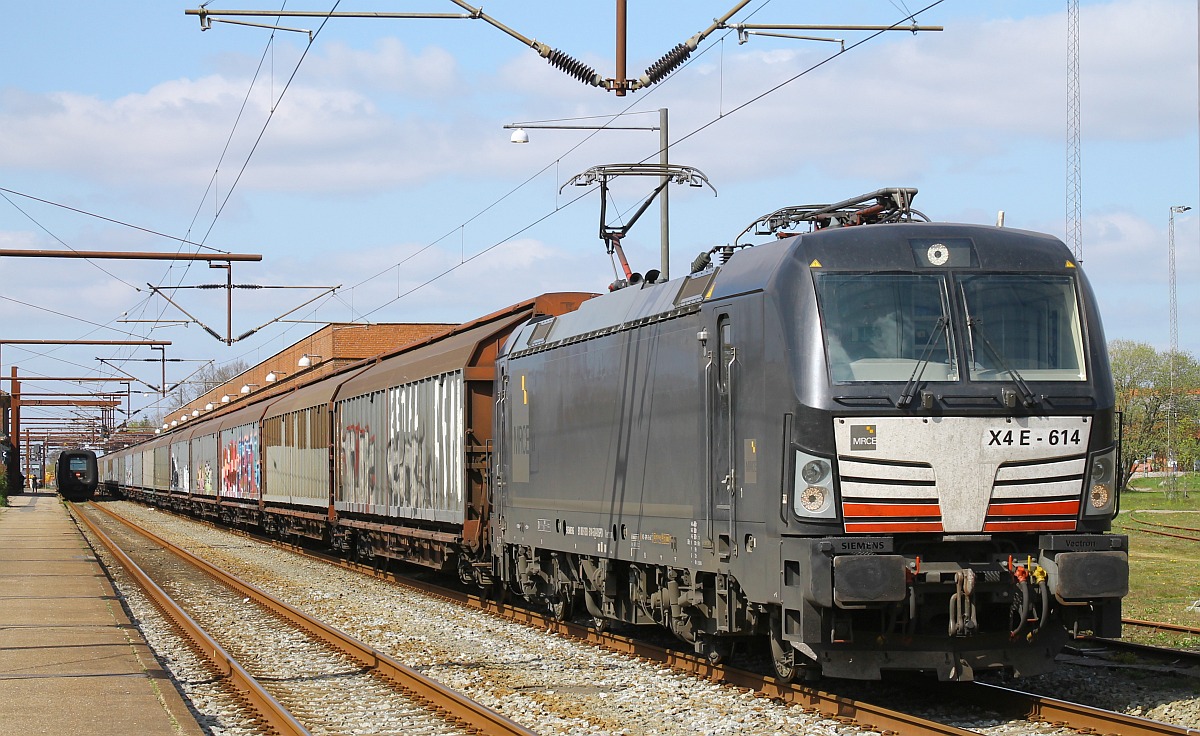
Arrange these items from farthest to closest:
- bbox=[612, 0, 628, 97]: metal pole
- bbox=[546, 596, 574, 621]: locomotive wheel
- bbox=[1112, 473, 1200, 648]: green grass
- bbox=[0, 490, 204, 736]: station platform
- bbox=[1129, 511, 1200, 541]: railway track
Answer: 1. bbox=[1129, 511, 1200, 541]: railway track
2. bbox=[546, 596, 574, 621]: locomotive wheel
3. bbox=[1112, 473, 1200, 648]: green grass
4. bbox=[612, 0, 628, 97]: metal pole
5. bbox=[0, 490, 204, 736]: station platform

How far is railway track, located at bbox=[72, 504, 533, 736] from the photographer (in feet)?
34.0

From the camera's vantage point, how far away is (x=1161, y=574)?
22.1 meters

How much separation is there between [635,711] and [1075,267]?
467 cm

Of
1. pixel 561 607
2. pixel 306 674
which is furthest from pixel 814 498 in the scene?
pixel 561 607

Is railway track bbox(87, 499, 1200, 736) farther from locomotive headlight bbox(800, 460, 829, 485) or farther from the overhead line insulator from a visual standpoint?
the overhead line insulator

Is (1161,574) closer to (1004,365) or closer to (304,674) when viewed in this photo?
(1004,365)

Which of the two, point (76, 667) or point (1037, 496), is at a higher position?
point (1037, 496)

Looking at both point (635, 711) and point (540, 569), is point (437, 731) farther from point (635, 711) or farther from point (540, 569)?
point (540, 569)

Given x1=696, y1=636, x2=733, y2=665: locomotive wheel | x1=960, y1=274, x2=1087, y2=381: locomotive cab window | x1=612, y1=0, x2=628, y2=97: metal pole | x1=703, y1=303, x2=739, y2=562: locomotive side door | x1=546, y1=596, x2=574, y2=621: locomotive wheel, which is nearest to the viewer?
x1=960, y1=274, x2=1087, y2=381: locomotive cab window

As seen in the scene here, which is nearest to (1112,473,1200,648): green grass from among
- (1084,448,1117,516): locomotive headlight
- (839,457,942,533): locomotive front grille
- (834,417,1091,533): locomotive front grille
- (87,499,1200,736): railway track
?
(87,499,1200,736): railway track

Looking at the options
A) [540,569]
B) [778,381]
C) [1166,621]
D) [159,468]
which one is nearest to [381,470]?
[540,569]

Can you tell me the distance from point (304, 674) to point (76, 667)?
204 centimetres

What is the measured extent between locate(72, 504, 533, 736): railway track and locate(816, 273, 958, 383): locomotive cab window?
3391 millimetres

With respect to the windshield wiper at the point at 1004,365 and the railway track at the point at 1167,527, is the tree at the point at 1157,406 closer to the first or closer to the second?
the railway track at the point at 1167,527
